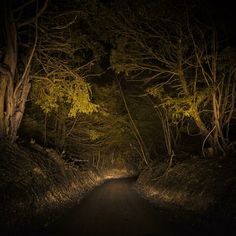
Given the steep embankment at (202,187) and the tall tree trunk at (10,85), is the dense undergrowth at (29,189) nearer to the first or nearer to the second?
the tall tree trunk at (10,85)

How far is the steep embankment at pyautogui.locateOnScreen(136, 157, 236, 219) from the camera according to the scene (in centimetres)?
1161

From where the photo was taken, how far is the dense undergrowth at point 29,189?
1030cm

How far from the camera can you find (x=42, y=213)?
11930 millimetres

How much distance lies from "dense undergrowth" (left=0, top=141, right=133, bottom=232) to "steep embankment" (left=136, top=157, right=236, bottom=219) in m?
4.61

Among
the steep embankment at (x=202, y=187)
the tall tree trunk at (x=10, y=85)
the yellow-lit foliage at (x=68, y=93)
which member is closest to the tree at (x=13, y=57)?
the tall tree trunk at (x=10, y=85)

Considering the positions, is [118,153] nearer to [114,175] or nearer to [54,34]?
[114,175]

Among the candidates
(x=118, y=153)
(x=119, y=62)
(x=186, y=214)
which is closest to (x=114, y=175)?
(x=118, y=153)

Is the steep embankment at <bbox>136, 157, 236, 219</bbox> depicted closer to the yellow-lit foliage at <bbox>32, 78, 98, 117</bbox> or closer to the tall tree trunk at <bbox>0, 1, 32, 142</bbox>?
the yellow-lit foliage at <bbox>32, 78, 98, 117</bbox>

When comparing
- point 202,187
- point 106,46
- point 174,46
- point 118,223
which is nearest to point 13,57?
point 106,46

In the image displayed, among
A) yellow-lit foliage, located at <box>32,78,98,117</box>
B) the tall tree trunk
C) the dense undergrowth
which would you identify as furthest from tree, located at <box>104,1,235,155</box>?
the dense undergrowth

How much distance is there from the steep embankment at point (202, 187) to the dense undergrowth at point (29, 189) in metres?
4.61

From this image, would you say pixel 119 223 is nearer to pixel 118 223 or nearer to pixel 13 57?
pixel 118 223

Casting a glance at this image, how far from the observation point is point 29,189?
1234 centimetres

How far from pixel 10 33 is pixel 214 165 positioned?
9.82m
